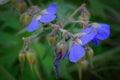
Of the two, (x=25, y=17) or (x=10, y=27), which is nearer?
(x=25, y=17)

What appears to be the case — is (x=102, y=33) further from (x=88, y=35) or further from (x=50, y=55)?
(x=50, y=55)

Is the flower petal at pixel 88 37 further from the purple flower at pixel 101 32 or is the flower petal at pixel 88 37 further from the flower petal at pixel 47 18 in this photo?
the flower petal at pixel 47 18

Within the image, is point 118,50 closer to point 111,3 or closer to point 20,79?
point 111,3

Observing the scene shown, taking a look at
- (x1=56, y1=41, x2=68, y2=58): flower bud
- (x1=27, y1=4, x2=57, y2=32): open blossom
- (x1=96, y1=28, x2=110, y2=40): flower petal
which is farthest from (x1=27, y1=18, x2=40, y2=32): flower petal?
(x1=96, y1=28, x2=110, y2=40): flower petal

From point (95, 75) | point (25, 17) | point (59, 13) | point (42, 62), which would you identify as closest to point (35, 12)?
point (25, 17)

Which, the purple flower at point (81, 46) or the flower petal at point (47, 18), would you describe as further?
the flower petal at point (47, 18)

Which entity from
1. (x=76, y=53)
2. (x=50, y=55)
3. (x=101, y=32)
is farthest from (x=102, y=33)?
(x=50, y=55)

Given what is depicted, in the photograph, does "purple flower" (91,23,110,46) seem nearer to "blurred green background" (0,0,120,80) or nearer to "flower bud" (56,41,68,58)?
"flower bud" (56,41,68,58)

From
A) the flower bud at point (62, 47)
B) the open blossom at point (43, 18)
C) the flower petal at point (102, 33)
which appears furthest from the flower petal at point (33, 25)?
the flower petal at point (102, 33)
